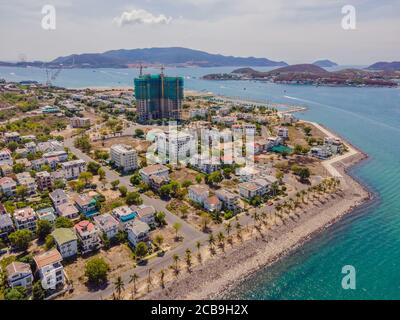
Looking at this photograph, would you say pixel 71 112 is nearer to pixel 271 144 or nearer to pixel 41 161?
pixel 41 161

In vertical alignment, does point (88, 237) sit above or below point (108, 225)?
below

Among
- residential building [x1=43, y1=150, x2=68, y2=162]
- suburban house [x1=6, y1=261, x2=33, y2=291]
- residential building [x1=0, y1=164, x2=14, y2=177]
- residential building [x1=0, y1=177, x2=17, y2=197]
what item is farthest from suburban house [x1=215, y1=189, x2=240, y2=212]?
residential building [x1=0, y1=164, x2=14, y2=177]

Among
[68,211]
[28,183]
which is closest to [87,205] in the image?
[68,211]

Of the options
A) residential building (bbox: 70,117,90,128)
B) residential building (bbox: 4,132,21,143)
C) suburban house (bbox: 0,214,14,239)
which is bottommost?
suburban house (bbox: 0,214,14,239)

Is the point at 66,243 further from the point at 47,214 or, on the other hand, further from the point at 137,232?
the point at 47,214

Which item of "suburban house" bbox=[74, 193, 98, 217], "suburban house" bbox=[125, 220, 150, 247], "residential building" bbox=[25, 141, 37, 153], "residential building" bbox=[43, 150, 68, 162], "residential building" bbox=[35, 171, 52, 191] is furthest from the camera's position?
"residential building" bbox=[25, 141, 37, 153]

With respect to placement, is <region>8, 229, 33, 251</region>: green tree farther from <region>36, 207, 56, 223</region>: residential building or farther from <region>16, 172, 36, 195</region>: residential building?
<region>16, 172, 36, 195</region>: residential building
